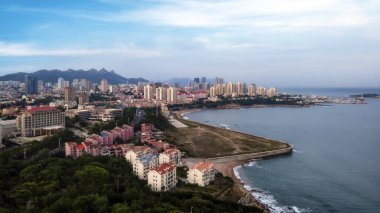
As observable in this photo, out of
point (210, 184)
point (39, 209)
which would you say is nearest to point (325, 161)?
point (210, 184)

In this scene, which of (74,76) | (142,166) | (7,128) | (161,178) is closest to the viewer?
(161,178)

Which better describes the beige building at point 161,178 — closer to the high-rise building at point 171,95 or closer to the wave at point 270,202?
the wave at point 270,202

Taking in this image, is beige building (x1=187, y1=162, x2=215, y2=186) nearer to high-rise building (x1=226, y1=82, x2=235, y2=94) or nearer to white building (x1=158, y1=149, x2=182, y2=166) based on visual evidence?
white building (x1=158, y1=149, x2=182, y2=166)

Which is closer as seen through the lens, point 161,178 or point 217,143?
point 161,178

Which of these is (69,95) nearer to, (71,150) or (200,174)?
(71,150)

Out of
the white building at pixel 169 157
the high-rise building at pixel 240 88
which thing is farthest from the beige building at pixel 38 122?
the high-rise building at pixel 240 88

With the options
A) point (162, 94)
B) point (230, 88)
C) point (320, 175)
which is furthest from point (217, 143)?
point (230, 88)

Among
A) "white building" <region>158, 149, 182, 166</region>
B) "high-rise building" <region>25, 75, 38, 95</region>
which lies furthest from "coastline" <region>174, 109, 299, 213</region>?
"high-rise building" <region>25, 75, 38, 95</region>
